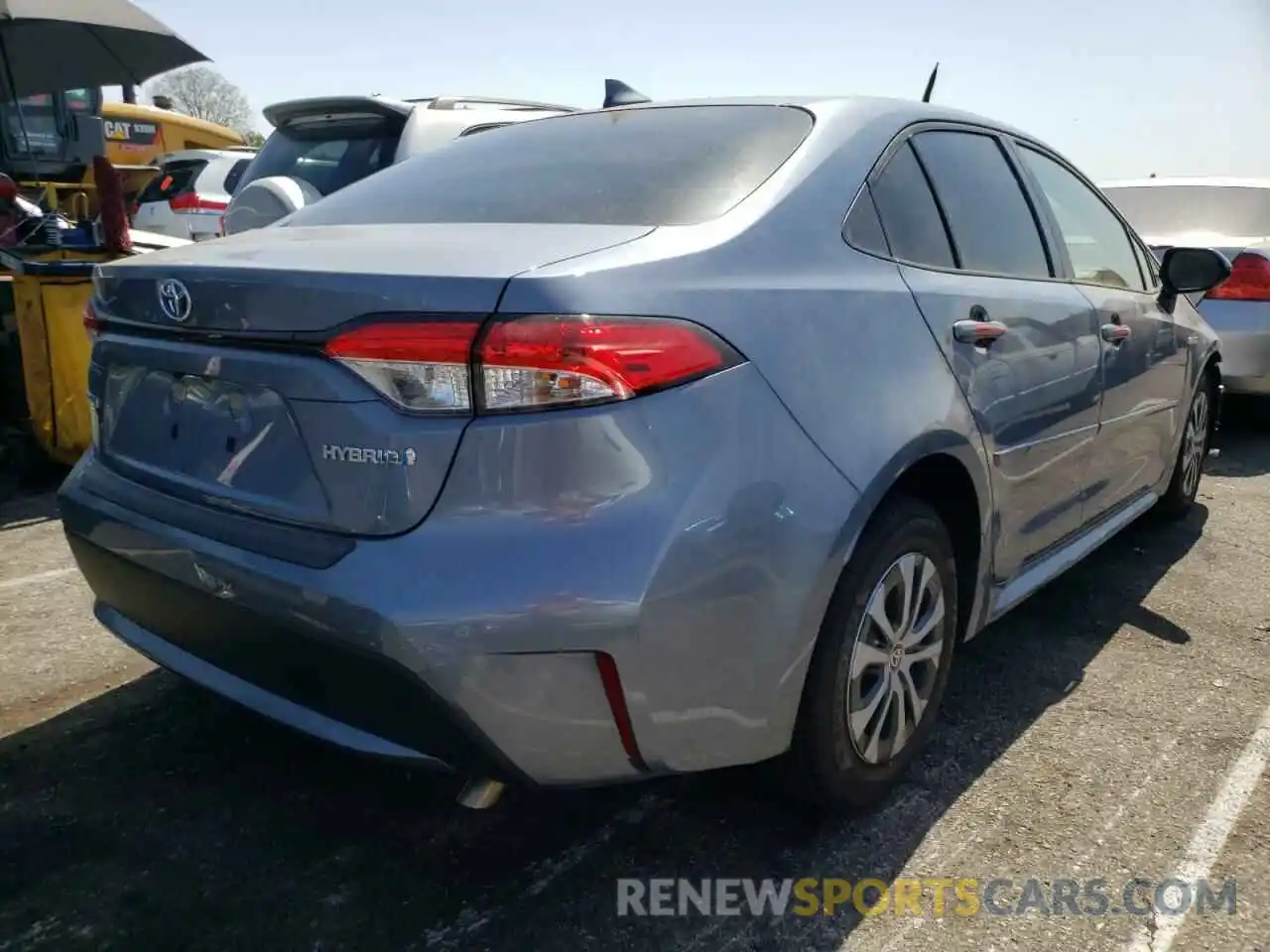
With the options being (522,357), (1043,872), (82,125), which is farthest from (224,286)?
(82,125)

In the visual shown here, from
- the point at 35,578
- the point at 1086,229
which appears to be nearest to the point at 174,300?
the point at 35,578

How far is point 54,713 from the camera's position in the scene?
2818 millimetres

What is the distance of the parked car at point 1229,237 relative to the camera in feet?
20.3

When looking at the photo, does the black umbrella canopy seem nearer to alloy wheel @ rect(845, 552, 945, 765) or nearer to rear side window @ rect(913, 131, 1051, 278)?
rear side window @ rect(913, 131, 1051, 278)

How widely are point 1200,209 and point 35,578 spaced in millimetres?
6752

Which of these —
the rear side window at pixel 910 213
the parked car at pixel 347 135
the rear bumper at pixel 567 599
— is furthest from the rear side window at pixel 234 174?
the rear bumper at pixel 567 599

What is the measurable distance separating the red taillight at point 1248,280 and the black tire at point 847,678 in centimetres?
476

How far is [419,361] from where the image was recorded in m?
1.75

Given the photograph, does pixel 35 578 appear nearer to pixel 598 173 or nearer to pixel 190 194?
pixel 598 173

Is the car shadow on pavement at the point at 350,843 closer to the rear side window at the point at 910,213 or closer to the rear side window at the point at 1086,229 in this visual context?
the rear side window at the point at 910,213

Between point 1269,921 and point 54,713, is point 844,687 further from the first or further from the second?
point 54,713

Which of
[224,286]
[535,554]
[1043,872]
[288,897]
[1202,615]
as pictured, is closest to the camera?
[535,554]

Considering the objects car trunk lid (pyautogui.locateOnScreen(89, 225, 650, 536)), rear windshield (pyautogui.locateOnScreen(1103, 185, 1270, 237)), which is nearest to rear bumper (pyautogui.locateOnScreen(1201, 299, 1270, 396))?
rear windshield (pyautogui.locateOnScreen(1103, 185, 1270, 237))

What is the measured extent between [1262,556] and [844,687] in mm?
3063
